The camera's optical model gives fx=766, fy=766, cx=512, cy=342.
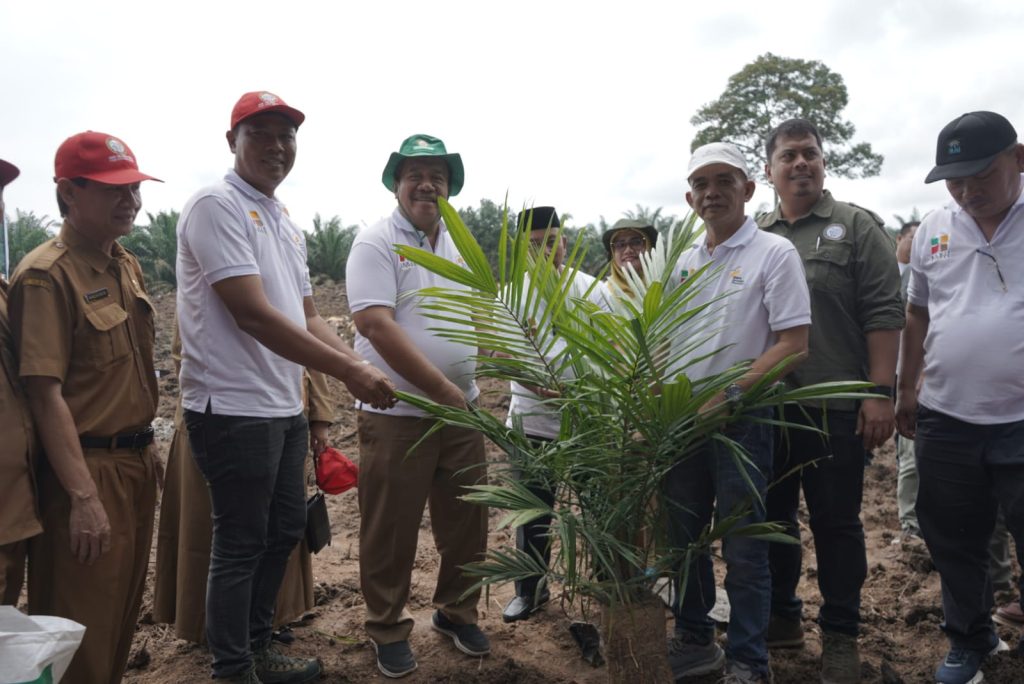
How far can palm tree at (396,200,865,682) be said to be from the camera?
7.09ft

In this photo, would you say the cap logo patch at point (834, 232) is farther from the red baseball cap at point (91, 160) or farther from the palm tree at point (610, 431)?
the red baseball cap at point (91, 160)

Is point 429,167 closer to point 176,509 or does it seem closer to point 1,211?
point 1,211

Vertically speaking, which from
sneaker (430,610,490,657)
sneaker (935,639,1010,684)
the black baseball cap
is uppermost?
the black baseball cap

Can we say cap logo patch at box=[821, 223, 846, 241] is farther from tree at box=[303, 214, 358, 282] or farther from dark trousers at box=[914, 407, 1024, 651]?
tree at box=[303, 214, 358, 282]

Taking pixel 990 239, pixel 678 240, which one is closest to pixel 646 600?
pixel 678 240

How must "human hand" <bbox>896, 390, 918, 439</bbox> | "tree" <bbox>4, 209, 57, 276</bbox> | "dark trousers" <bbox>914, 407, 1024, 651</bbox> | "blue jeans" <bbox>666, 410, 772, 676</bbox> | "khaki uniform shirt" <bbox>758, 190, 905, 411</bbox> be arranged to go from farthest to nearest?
1. "tree" <bbox>4, 209, 57, 276</bbox>
2. "human hand" <bbox>896, 390, 918, 439</bbox>
3. "khaki uniform shirt" <bbox>758, 190, 905, 411</bbox>
4. "dark trousers" <bbox>914, 407, 1024, 651</bbox>
5. "blue jeans" <bbox>666, 410, 772, 676</bbox>

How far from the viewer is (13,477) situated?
7.32 feet

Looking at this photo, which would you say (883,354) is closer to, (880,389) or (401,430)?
(880,389)

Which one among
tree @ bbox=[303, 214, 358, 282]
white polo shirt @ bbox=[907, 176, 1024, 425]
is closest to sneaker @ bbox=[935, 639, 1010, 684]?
white polo shirt @ bbox=[907, 176, 1024, 425]

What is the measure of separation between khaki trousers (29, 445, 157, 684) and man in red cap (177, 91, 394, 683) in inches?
9.3

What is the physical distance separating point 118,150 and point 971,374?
3017 millimetres

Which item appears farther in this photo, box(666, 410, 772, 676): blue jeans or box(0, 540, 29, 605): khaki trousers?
box(666, 410, 772, 676): blue jeans

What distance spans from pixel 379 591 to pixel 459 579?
364 mm

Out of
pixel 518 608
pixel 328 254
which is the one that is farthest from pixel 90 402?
pixel 328 254
